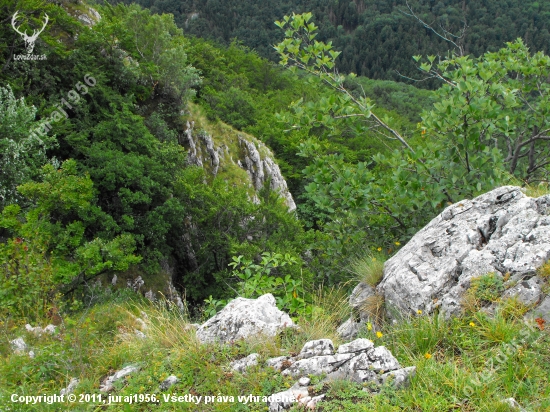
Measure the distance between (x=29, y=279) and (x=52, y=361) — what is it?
3.41 metres

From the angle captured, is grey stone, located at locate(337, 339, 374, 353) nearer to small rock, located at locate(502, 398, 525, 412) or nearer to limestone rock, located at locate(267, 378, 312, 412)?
limestone rock, located at locate(267, 378, 312, 412)

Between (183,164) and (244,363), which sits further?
(183,164)

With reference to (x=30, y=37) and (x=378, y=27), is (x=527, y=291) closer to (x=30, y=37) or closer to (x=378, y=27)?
(x=30, y=37)

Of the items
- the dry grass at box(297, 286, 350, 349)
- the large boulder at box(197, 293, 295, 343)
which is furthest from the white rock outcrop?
the large boulder at box(197, 293, 295, 343)

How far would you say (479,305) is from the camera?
10.7 ft

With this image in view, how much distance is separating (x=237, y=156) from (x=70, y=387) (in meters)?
17.2

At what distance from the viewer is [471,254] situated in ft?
12.0

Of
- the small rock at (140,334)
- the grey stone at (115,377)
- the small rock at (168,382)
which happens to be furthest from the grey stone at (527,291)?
the small rock at (140,334)

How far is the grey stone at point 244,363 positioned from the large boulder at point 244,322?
278 millimetres

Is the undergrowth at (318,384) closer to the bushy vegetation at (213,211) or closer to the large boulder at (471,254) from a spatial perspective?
the bushy vegetation at (213,211)

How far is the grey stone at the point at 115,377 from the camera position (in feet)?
11.4

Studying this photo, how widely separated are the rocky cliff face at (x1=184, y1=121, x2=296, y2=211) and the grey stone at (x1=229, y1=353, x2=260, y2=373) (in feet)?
45.5

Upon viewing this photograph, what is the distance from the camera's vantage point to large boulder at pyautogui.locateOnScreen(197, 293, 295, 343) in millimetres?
3738

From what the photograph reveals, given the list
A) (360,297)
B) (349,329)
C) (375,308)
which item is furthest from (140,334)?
(375,308)
